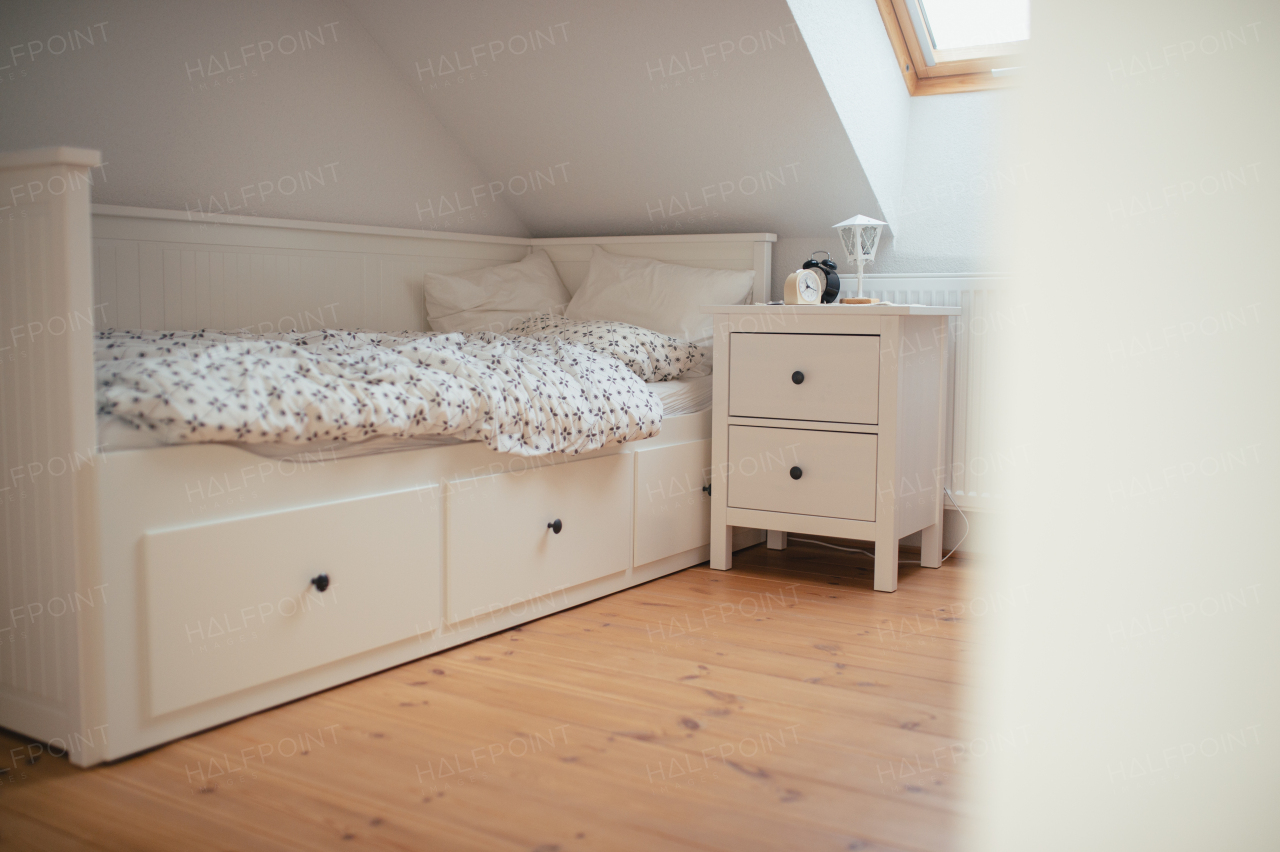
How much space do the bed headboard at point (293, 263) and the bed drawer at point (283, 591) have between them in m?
0.90

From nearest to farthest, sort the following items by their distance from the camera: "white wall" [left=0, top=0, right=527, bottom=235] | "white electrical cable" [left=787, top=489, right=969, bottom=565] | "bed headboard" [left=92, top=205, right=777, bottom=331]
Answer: "white wall" [left=0, top=0, right=527, bottom=235] < "bed headboard" [left=92, top=205, right=777, bottom=331] < "white electrical cable" [left=787, top=489, right=969, bottom=565]

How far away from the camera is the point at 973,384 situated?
106 inches

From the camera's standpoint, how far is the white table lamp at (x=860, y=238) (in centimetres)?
256

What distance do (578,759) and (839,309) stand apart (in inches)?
50.5

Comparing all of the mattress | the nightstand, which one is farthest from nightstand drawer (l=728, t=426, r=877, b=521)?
the mattress

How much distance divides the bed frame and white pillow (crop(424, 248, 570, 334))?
0.69m

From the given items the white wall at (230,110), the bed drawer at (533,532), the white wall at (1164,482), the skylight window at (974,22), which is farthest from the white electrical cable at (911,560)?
the white wall at (230,110)

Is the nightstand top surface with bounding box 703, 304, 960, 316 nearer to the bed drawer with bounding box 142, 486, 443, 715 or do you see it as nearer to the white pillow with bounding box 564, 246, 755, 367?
the white pillow with bounding box 564, 246, 755, 367

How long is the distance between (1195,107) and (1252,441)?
1.76 ft

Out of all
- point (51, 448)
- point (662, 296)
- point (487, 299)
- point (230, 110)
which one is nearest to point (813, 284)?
point (662, 296)

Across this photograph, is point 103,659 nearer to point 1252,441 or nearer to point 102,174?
point 102,174

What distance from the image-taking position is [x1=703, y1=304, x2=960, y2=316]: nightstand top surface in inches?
89.6

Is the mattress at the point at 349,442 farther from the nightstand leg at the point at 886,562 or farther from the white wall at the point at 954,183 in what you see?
the white wall at the point at 954,183

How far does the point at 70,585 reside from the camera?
4.49 feet
